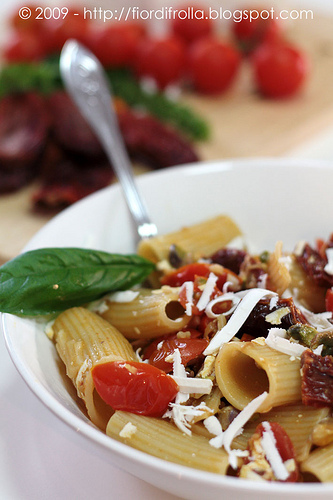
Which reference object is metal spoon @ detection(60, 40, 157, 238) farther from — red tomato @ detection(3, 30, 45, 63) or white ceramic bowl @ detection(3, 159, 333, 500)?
red tomato @ detection(3, 30, 45, 63)

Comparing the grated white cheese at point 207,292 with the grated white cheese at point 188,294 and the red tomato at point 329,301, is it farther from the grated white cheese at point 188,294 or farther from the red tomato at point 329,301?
the red tomato at point 329,301

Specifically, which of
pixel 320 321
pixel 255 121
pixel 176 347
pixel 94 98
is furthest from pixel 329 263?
pixel 255 121

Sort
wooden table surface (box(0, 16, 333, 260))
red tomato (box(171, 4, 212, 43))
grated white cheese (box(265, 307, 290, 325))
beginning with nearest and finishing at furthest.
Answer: grated white cheese (box(265, 307, 290, 325)) → wooden table surface (box(0, 16, 333, 260)) → red tomato (box(171, 4, 212, 43))

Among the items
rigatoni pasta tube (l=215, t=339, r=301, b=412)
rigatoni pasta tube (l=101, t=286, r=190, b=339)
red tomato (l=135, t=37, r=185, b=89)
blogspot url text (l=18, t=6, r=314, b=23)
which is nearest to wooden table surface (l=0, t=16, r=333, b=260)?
red tomato (l=135, t=37, r=185, b=89)

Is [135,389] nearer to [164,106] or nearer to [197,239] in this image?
[197,239]

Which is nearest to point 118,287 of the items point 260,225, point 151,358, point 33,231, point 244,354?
point 151,358

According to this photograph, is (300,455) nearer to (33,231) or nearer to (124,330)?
(124,330)
